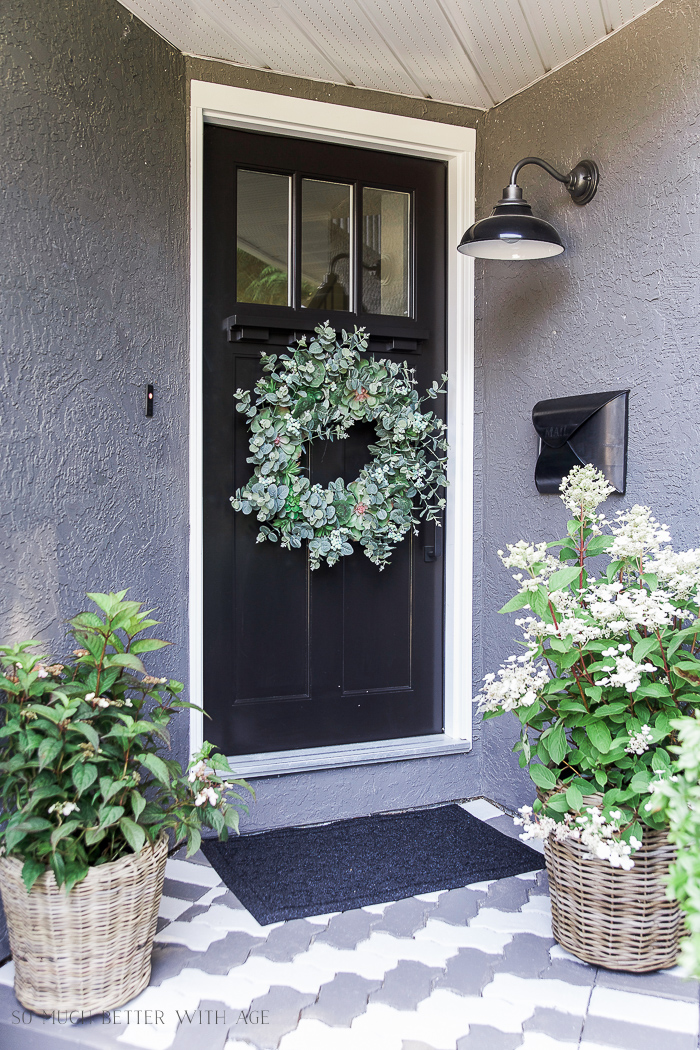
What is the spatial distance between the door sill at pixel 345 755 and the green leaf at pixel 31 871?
100 cm

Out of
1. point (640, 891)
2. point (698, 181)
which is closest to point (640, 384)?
point (698, 181)

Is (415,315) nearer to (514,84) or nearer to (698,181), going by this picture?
(514,84)

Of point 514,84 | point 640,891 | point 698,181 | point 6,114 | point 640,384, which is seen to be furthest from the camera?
point 514,84

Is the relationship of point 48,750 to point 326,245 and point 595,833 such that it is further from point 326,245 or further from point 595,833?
point 326,245

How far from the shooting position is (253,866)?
7.62 feet

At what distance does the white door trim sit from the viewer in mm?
2488

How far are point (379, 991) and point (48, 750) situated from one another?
92 cm

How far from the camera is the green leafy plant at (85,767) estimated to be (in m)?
1.56

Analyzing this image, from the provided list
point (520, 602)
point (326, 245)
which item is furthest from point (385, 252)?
point (520, 602)

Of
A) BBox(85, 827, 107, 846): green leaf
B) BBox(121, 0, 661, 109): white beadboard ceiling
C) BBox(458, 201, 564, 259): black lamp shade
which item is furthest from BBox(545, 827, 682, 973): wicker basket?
BBox(121, 0, 661, 109): white beadboard ceiling

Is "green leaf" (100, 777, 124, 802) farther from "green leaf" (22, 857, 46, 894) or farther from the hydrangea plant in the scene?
the hydrangea plant

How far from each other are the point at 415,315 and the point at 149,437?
3.56ft

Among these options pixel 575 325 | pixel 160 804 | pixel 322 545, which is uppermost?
pixel 575 325

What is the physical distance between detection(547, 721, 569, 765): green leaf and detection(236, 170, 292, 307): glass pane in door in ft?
5.41
